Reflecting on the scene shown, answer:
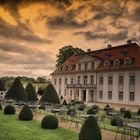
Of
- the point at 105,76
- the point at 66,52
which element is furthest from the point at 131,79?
the point at 66,52

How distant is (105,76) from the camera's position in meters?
48.4

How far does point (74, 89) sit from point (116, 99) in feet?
38.4

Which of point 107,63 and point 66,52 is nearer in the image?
point 107,63

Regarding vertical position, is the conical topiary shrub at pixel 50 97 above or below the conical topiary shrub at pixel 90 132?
above

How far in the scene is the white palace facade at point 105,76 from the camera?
143ft

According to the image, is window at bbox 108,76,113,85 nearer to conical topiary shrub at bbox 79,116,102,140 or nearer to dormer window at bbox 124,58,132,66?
dormer window at bbox 124,58,132,66

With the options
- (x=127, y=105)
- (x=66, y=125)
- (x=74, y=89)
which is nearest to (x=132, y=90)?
(x=127, y=105)

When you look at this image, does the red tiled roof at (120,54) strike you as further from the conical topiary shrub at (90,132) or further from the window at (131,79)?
the conical topiary shrub at (90,132)

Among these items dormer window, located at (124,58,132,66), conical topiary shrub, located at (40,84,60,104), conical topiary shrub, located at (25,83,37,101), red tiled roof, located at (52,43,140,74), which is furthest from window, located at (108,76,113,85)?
conical topiary shrub, located at (40,84,60,104)

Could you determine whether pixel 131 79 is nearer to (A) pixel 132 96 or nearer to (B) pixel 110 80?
(A) pixel 132 96

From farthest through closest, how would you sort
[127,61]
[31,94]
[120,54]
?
1. [120,54]
2. [127,61]
3. [31,94]

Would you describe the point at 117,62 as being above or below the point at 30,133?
above

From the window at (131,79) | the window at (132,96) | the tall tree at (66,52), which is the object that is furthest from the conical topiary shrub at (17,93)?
the tall tree at (66,52)

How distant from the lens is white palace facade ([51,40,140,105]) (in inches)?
1711
